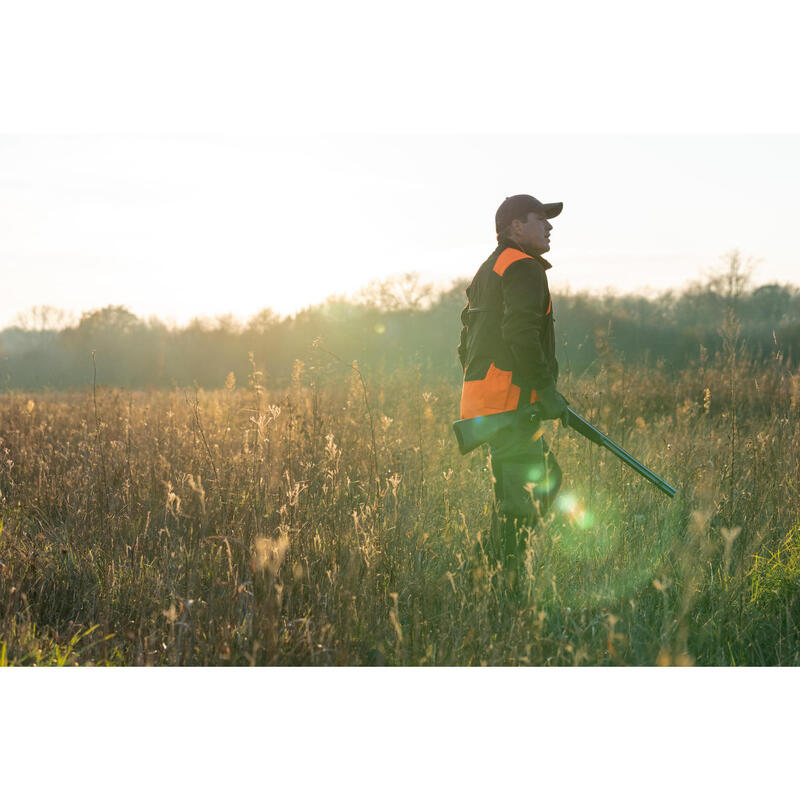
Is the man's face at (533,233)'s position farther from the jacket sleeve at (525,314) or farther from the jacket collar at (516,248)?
the jacket sleeve at (525,314)

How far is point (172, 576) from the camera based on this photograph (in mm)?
A: 2781

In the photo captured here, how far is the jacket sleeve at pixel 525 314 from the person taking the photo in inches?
116

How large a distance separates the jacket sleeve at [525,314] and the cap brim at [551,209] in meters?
0.34

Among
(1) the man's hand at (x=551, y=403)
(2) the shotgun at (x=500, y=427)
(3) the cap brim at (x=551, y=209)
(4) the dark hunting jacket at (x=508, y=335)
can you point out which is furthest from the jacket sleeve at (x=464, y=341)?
(3) the cap brim at (x=551, y=209)

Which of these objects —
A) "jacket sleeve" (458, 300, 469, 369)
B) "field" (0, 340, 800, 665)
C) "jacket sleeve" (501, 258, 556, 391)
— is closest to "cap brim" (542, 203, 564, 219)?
"jacket sleeve" (501, 258, 556, 391)

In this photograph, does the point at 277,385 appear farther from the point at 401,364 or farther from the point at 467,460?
the point at 467,460

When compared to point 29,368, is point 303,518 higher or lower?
lower

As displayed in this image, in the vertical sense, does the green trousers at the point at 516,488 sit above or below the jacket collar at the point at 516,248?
below

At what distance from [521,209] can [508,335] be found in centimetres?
67

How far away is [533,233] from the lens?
122 inches

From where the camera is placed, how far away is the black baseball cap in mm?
3092

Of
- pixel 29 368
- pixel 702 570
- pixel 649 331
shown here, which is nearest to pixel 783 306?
pixel 649 331

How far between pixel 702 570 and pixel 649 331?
9162mm
